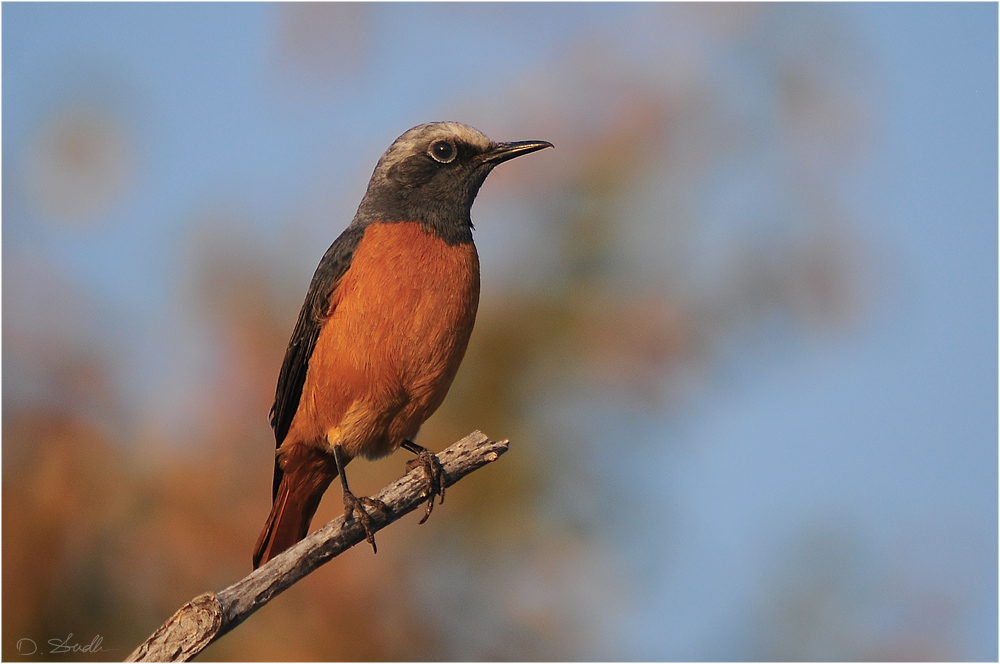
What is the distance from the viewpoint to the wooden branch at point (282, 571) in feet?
13.8

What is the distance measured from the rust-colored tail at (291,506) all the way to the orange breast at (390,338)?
424 mm

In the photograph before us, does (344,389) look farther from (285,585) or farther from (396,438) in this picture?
(285,585)

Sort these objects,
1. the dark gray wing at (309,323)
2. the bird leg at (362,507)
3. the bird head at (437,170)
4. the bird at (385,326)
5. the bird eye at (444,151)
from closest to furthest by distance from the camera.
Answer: the bird leg at (362,507) < the bird at (385,326) < the dark gray wing at (309,323) < the bird head at (437,170) < the bird eye at (444,151)

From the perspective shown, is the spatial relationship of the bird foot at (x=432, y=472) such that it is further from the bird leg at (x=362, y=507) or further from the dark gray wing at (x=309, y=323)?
the dark gray wing at (x=309, y=323)

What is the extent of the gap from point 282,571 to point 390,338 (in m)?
1.42

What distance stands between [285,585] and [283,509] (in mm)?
1356

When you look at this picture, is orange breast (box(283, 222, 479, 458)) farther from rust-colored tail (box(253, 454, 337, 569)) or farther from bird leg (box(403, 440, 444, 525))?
rust-colored tail (box(253, 454, 337, 569))

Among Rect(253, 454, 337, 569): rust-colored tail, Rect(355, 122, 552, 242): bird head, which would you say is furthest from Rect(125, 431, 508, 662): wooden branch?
Rect(355, 122, 552, 242): bird head

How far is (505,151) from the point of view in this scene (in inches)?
231

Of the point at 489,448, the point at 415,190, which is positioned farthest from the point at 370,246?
the point at 489,448

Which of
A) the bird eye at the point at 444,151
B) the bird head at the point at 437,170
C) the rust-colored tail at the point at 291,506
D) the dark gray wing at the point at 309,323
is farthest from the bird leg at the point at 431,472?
the bird eye at the point at 444,151

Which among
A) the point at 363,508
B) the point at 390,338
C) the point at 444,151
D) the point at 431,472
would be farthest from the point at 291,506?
the point at 444,151

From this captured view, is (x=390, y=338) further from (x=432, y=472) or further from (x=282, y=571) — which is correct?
(x=282, y=571)

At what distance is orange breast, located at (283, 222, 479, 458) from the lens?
512 cm
